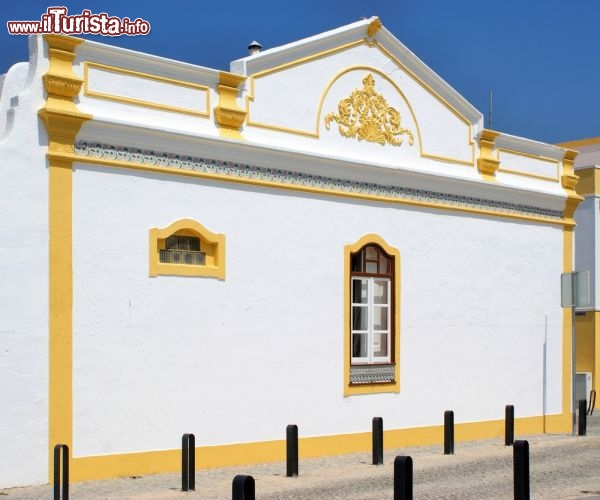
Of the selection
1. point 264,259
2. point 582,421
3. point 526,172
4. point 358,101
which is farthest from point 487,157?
point 264,259

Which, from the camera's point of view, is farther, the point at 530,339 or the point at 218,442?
the point at 530,339

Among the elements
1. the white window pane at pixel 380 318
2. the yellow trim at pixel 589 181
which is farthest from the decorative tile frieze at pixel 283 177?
the yellow trim at pixel 589 181

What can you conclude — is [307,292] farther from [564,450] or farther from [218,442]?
[564,450]

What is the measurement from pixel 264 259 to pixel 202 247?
1.00m

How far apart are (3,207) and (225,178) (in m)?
3.26

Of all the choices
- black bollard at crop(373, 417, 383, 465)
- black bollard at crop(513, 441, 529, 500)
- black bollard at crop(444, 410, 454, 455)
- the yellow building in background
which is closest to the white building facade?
black bollard at crop(444, 410, 454, 455)

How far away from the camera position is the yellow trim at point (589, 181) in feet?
76.3

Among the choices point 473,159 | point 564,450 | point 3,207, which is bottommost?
point 564,450

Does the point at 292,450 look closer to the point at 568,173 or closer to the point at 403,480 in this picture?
the point at 403,480

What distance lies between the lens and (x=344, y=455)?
14344 millimetres

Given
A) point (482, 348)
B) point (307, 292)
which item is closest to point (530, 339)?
point (482, 348)

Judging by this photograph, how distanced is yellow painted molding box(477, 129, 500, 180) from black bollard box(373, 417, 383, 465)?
19.6ft

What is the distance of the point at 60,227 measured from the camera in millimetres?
11445

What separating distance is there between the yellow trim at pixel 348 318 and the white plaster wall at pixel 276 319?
4.5 inches
